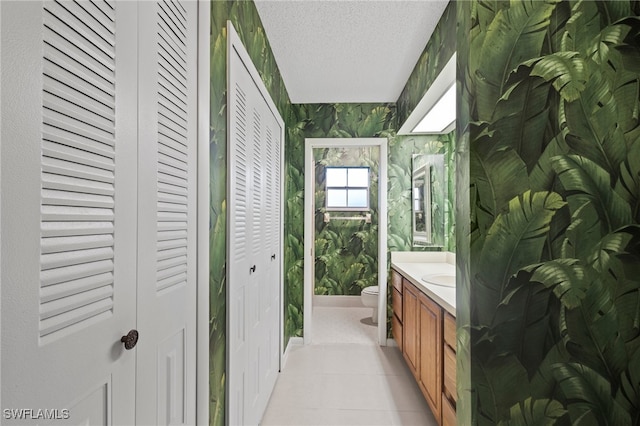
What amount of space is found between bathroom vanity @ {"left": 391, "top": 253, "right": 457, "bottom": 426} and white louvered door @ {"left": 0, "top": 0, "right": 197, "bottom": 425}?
4.68ft

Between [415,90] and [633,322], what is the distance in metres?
2.21

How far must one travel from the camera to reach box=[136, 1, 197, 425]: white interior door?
843mm

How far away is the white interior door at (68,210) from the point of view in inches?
19.8

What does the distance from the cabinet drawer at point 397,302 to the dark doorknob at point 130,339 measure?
2.65 m

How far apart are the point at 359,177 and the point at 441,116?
229 centimetres

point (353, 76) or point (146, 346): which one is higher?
point (353, 76)

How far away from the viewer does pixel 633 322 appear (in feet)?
2.96

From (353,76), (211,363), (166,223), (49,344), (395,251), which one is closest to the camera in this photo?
(49,344)

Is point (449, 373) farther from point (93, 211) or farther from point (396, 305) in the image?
point (93, 211)

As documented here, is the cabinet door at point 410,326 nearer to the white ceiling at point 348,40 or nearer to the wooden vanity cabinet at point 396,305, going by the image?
the wooden vanity cabinet at point 396,305

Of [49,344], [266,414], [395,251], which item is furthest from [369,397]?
[49,344]

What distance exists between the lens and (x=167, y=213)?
964mm

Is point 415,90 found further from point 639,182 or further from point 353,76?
point 639,182

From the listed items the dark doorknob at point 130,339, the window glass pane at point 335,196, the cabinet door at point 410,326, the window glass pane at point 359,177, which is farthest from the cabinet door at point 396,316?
the dark doorknob at point 130,339
